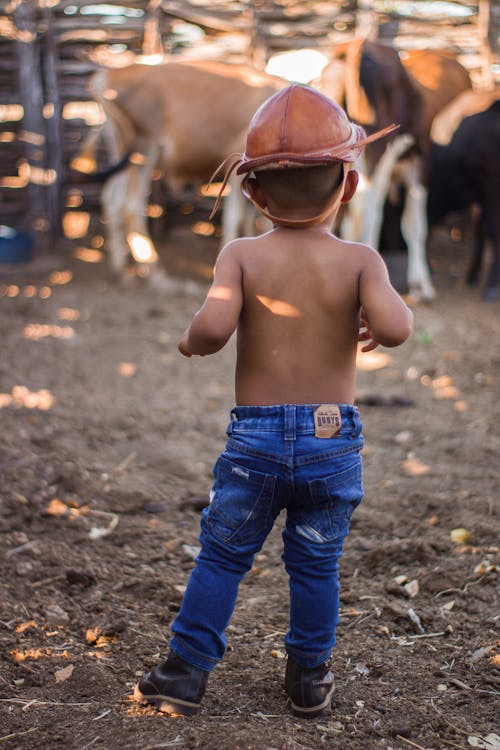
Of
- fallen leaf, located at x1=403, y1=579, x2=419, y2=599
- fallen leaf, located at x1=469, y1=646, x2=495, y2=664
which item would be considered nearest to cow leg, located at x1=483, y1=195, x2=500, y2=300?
fallen leaf, located at x1=403, y1=579, x2=419, y2=599

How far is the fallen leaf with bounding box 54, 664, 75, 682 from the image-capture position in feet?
7.07

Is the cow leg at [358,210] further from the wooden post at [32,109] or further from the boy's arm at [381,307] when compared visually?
the boy's arm at [381,307]

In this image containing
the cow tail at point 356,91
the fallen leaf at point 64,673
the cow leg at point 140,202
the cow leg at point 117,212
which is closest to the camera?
the fallen leaf at point 64,673

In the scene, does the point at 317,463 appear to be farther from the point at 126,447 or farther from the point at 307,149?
the point at 126,447

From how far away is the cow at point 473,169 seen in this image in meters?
7.35

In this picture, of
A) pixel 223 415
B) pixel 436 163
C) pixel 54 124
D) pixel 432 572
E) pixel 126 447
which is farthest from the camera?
pixel 54 124

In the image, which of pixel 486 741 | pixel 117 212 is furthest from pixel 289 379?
pixel 117 212

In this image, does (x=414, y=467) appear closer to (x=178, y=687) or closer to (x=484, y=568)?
(x=484, y=568)

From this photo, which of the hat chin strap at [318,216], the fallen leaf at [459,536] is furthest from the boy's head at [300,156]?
the fallen leaf at [459,536]

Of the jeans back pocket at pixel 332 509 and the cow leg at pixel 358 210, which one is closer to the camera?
the jeans back pocket at pixel 332 509

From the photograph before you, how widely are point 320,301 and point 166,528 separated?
147 cm

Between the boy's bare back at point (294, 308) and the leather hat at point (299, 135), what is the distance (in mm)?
180

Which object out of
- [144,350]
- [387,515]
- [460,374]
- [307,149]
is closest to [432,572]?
[387,515]

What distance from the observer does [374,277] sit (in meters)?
1.93
